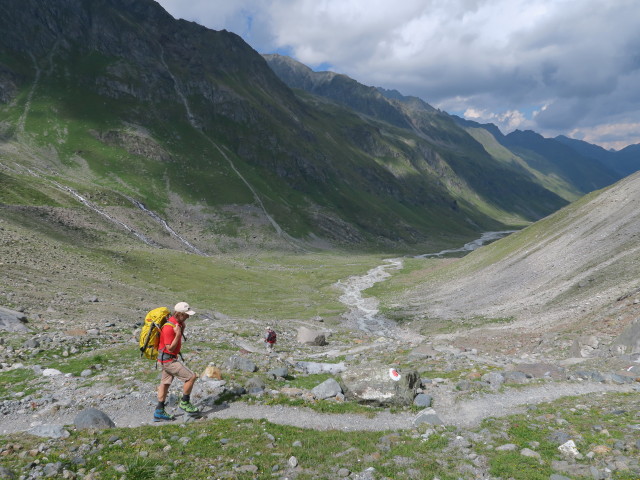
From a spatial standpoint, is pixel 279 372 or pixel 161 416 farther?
pixel 279 372

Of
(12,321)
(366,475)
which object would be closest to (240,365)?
(366,475)

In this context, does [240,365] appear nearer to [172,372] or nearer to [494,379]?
[172,372]

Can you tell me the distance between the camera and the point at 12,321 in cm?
2523

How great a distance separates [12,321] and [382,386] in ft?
80.6

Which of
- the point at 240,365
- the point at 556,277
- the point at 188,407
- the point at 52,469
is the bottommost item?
the point at 52,469

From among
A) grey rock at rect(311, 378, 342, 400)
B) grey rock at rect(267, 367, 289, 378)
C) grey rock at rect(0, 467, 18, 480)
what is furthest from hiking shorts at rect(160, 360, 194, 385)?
grey rock at rect(267, 367, 289, 378)

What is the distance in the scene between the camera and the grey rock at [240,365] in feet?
66.8

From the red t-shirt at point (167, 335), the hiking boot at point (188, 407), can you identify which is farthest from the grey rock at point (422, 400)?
the red t-shirt at point (167, 335)

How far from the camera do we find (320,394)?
1772 centimetres

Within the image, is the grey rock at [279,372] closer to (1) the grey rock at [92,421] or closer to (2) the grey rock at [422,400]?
(2) the grey rock at [422,400]

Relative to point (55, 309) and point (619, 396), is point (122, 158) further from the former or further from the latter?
point (619, 396)

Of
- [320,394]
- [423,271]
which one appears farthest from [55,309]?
[423,271]

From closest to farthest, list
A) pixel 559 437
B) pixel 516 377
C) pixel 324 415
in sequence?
1. pixel 559 437
2. pixel 324 415
3. pixel 516 377

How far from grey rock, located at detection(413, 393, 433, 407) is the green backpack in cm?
1125
